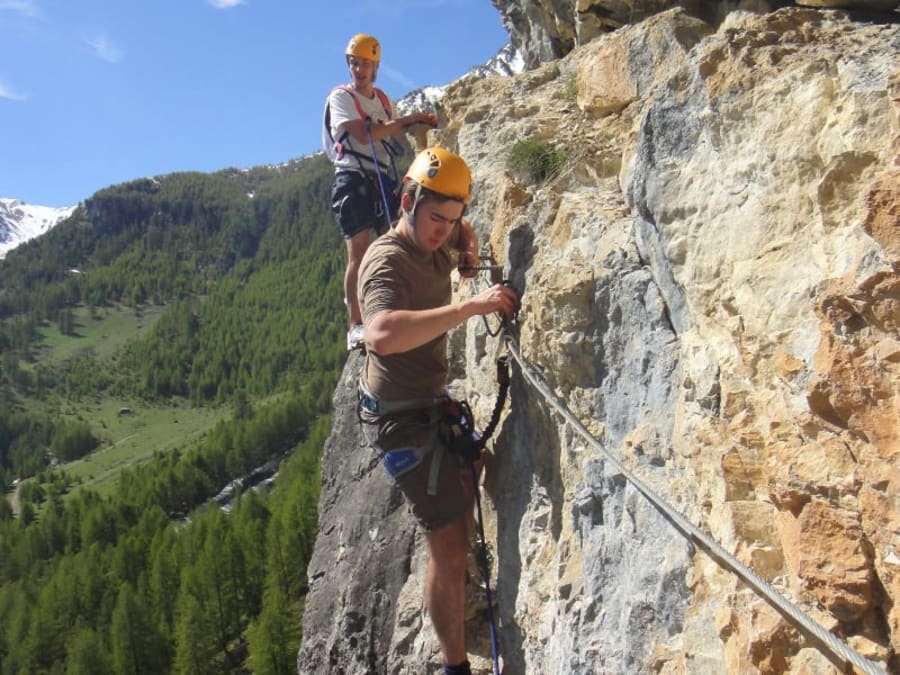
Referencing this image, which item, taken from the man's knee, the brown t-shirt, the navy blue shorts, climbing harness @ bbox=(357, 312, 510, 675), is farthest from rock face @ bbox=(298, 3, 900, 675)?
the navy blue shorts

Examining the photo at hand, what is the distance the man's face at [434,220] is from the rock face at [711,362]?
0.73m

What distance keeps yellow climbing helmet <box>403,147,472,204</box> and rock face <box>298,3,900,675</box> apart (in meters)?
0.80

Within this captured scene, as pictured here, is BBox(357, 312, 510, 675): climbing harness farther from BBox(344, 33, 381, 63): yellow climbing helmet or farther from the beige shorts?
BBox(344, 33, 381, 63): yellow climbing helmet

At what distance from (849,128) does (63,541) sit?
4304 inches

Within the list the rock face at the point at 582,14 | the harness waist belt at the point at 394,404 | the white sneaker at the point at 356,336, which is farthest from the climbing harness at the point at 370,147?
the rock face at the point at 582,14

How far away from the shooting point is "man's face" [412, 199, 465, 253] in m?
5.18

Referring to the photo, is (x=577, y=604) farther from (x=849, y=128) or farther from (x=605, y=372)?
(x=849, y=128)

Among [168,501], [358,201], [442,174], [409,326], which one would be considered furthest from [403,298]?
[168,501]

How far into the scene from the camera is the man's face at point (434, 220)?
5.18 meters

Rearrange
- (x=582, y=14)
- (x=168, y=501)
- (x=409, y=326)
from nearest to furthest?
1. (x=409, y=326)
2. (x=582, y=14)
3. (x=168, y=501)

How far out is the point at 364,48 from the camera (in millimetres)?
8305

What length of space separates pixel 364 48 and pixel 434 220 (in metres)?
4.04

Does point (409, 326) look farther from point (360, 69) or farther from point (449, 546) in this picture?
point (360, 69)

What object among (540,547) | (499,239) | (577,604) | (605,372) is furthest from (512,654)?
(499,239)
